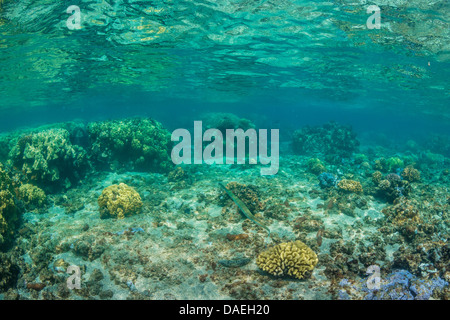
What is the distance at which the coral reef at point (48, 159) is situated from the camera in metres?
11.4

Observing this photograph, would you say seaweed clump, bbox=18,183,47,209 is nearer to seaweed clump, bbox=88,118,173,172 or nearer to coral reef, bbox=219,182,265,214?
seaweed clump, bbox=88,118,173,172

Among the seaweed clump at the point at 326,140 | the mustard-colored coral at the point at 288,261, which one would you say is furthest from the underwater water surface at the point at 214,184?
the seaweed clump at the point at 326,140

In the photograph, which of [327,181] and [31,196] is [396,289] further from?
[31,196]

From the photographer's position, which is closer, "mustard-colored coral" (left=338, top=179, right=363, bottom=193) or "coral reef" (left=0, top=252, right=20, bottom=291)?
"coral reef" (left=0, top=252, right=20, bottom=291)

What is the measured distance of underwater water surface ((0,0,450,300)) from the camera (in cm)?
623

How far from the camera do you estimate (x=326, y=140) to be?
2480 centimetres

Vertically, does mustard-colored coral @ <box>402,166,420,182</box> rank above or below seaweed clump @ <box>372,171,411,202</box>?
below

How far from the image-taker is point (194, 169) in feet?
54.1

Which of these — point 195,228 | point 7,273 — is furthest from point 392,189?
point 7,273

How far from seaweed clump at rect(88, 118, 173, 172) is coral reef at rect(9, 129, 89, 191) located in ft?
5.55

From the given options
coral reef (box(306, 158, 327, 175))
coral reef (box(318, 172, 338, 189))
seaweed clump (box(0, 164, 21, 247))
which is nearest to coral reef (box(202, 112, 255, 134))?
coral reef (box(306, 158, 327, 175))

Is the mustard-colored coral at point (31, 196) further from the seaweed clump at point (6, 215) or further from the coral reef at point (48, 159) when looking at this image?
the seaweed clump at point (6, 215)

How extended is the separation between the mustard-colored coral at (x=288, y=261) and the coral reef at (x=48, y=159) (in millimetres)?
11391
